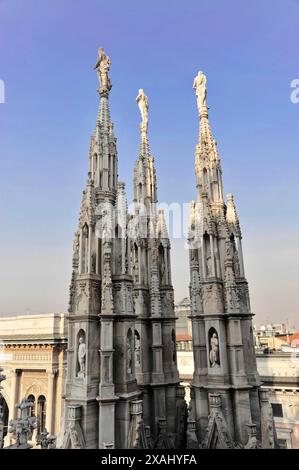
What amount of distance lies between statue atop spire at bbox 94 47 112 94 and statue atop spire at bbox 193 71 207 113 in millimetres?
5094

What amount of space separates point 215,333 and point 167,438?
443cm

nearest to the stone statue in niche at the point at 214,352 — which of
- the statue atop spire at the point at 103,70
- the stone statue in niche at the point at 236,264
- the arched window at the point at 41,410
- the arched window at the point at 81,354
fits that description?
the stone statue in niche at the point at 236,264

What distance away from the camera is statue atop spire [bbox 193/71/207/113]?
16188 millimetres

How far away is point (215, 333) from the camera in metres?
12.4

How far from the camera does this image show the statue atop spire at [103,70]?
41.7 feet

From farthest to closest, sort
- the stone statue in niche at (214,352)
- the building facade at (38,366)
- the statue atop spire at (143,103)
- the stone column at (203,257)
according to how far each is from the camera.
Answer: the building facade at (38,366)
the statue atop spire at (143,103)
the stone column at (203,257)
the stone statue in niche at (214,352)

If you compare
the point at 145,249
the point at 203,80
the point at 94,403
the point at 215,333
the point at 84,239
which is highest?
the point at 203,80

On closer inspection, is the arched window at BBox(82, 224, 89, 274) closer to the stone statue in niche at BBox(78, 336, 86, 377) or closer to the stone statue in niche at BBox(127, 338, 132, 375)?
the stone statue in niche at BBox(78, 336, 86, 377)

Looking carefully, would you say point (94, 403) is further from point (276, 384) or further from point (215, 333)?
point (276, 384)

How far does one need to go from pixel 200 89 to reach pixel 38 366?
25.3 metres

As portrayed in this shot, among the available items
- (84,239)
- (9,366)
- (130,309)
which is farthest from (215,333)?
(9,366)

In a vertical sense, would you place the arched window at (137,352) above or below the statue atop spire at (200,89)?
below

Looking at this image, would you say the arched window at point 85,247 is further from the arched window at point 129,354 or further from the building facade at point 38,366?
the building facade at point 38,366

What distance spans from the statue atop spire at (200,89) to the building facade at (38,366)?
865 inches
